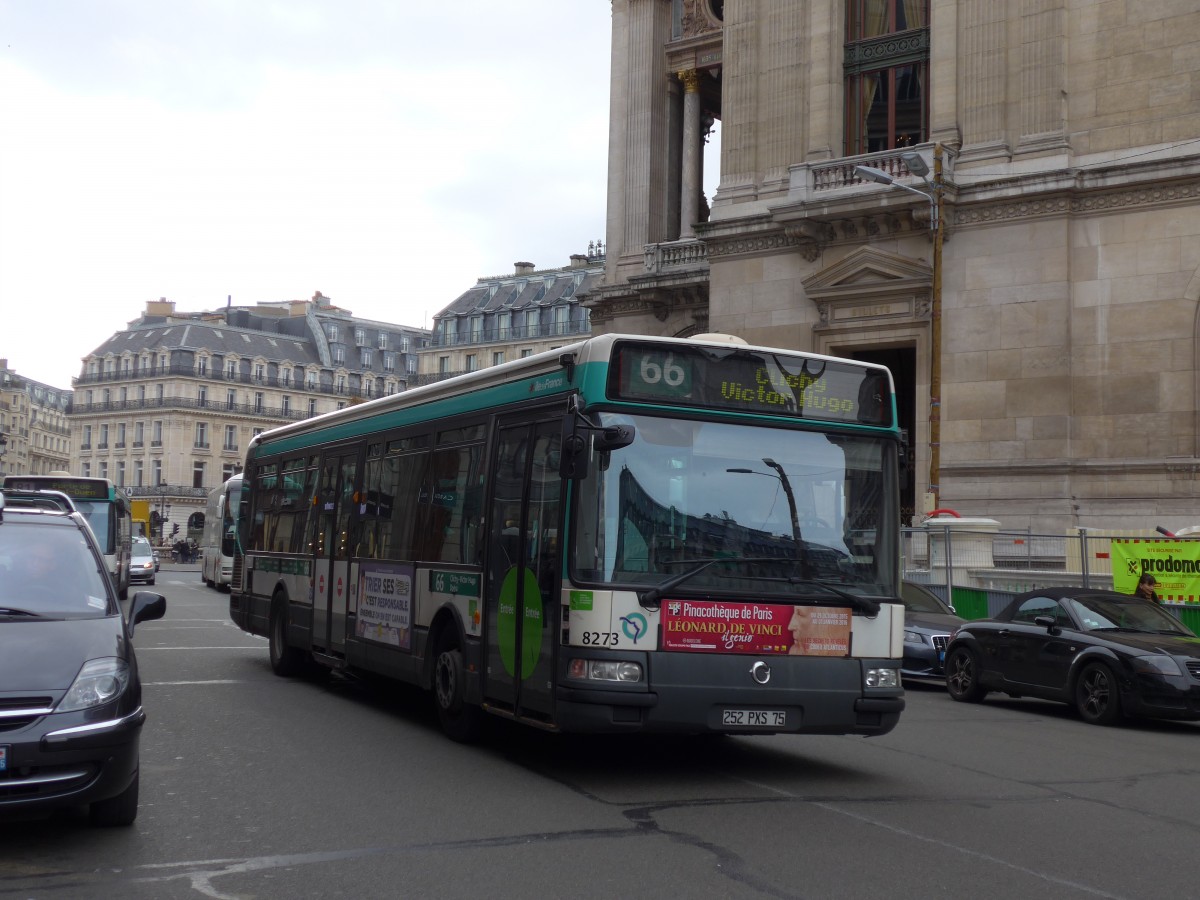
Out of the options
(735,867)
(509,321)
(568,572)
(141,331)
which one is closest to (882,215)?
(568,572)

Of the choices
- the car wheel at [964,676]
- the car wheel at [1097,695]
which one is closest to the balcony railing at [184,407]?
the car wheel at [964,676]

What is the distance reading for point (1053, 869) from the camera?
6.79 m

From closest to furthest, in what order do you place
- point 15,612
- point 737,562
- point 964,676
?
1. point 15,612
2. point 737,562
3. point 964,676

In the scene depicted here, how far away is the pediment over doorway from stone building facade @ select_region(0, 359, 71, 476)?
116 meters

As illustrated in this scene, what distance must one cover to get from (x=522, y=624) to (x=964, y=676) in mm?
8290

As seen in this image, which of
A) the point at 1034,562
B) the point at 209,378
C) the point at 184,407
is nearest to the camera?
the point at 1034,562

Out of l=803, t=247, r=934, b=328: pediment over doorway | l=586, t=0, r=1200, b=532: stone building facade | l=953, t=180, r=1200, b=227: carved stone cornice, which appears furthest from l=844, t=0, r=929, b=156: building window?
l=953, t=180, r=1200, b=227: carved stone cornice

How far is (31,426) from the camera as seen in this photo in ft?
504

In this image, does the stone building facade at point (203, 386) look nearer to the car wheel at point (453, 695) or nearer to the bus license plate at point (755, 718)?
the car wheel at point (453, 695)

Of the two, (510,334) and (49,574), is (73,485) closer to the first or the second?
(49,574)

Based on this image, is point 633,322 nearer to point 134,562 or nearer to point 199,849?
point 134,562

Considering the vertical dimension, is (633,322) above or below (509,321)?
below

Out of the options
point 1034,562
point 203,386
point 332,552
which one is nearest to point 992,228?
point 1034,562

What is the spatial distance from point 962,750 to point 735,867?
17.7ft
